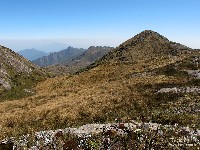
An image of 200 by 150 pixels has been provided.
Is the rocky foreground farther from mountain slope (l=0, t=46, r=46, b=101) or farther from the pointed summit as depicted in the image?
the pointed summit

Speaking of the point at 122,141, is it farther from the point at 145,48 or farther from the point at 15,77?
the point at 145,48

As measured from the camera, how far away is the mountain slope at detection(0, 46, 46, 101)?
57.5 m

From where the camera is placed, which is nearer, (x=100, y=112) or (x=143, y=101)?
(x=100, y=112)

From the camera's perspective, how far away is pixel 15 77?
2736 inches

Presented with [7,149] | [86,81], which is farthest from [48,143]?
[86,81]

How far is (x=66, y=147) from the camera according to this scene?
427cm

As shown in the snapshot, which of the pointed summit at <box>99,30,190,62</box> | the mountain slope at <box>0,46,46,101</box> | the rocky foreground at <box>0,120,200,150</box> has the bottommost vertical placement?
the mountain slope at <box>0,46,46,101</box>

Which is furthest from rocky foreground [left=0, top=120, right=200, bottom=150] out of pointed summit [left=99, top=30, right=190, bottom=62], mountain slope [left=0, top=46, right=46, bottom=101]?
pointed summit [left=99, top=30, right=190, bottom=62]

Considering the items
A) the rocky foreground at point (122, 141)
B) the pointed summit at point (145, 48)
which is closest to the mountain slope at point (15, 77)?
the pointed summit at point (145, 48)

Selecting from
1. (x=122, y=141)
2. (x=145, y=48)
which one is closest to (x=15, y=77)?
(x=122, y=141)

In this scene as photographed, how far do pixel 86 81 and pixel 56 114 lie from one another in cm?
3701

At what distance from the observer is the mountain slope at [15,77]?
5753 cm

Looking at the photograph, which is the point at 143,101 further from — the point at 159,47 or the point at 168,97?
the point at 159,47

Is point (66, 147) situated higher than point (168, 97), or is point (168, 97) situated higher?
point (66, 147)
